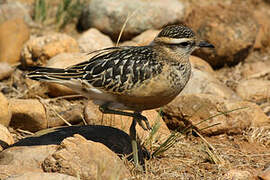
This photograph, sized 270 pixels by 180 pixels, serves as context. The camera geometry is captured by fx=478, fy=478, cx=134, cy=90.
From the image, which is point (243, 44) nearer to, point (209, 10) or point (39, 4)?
point (209, 10)

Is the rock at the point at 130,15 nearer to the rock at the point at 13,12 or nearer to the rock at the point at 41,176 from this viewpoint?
the rock at the point at 13,12

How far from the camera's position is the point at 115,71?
5.49 metres

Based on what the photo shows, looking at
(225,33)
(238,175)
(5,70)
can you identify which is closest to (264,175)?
(238,175)

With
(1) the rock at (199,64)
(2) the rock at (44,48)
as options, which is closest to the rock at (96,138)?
(2) the rock at (44,48)

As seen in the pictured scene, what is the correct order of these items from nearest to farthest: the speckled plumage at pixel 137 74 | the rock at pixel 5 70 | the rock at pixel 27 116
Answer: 1. the speckled plumage at pixel 137 74
2. the rock at pixel 27 116
3. the rock at pixel 5 70

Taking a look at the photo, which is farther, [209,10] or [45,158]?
[209,10]

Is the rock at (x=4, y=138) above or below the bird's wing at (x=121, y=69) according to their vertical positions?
below

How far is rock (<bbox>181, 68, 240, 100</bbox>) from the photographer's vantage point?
7.97 metres

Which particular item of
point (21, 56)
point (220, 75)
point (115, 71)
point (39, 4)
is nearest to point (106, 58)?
point (115, 71)

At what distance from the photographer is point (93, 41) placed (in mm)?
9352

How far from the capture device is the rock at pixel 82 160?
5.04m

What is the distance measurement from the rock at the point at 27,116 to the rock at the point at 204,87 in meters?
2.39

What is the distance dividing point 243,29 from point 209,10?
2.89 feet

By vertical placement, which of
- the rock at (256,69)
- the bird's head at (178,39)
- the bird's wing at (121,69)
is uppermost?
the bird's head at (178,39)
